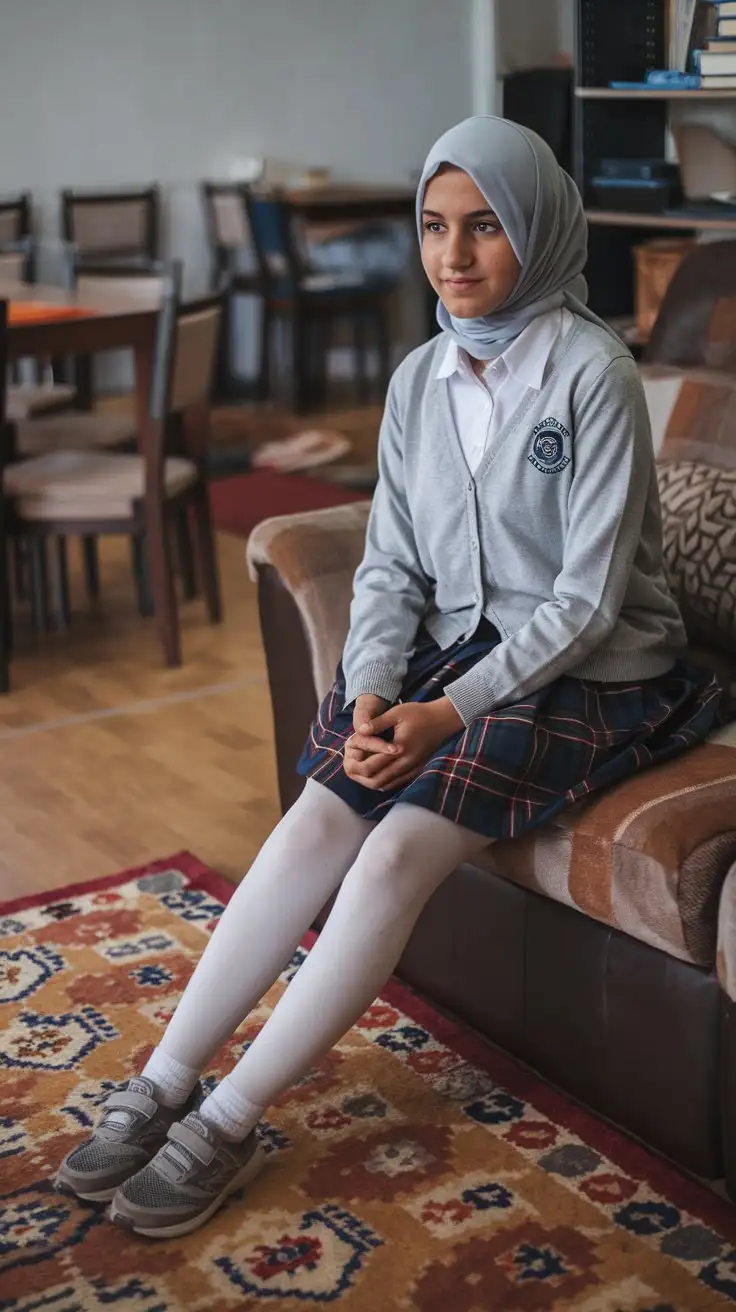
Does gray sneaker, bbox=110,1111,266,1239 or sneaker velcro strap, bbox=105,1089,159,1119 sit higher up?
sneaker velcro strap, bbox=105,1089,159,1119

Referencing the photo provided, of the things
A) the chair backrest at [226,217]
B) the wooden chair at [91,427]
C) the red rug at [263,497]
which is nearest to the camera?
the wooden chair at [91,427]

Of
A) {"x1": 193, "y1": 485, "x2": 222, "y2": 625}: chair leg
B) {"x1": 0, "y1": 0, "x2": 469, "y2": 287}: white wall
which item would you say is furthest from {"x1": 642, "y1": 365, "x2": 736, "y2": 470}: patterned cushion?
{"x1": 0, "y1": 0, "x2": 469, "y2": 287}: white wall

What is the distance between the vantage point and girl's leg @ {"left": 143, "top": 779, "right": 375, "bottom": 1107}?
64.8 inches

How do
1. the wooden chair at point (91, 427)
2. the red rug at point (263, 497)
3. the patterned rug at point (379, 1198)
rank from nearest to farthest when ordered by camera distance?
the patterned rug at point (379, 1198), the wooden chair at point (91, 427), the red rug at point (263, 497)

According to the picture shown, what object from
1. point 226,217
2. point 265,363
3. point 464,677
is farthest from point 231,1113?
point 226,217

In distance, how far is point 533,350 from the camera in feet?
5.82

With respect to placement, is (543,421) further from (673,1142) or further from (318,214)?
(318,214)

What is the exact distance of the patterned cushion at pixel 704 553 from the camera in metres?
2.06

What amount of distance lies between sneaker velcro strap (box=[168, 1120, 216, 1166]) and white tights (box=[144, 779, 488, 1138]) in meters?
0.03

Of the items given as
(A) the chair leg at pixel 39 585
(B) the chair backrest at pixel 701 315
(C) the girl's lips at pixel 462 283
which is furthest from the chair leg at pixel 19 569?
(C) the girl's lips at pixel 462 283

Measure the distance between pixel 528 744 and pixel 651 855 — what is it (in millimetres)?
181

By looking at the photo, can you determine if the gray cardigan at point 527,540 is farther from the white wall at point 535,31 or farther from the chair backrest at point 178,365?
the white wall at point 535,31

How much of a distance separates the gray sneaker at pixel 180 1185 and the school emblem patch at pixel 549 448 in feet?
2.57

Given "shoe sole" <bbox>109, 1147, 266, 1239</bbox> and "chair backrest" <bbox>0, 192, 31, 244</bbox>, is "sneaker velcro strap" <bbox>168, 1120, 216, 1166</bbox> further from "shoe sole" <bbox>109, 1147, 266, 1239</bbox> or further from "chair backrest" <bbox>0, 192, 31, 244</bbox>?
"chair backrest" <bbox>0, 192, 31, 244</bbox>
